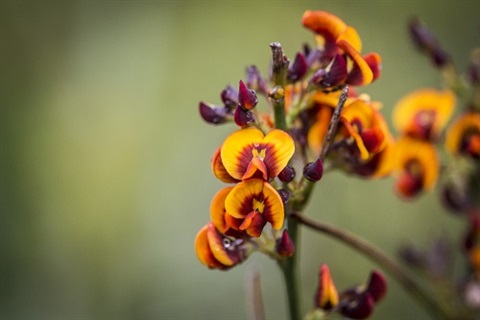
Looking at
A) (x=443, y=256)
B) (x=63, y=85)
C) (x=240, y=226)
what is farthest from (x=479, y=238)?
(x=63, y=85)

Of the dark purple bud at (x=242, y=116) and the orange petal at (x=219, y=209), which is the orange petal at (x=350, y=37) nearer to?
the dark purple bud at (x=242, y=116)

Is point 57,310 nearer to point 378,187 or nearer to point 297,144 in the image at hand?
point 378,187

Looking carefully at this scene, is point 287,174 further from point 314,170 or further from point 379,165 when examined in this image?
point 379,165

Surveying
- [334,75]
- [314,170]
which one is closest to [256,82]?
[334,75]

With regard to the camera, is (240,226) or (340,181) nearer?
(240,226)

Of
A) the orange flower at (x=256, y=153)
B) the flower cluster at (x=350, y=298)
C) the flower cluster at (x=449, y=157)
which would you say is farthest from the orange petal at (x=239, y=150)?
the flower cluster at (x=449, y=157)

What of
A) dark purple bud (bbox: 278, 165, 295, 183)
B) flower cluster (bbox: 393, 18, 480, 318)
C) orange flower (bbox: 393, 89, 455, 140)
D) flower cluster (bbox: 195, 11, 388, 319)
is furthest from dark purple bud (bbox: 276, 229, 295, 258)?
orange flower (bbox: 393, 89, 455, 140)
